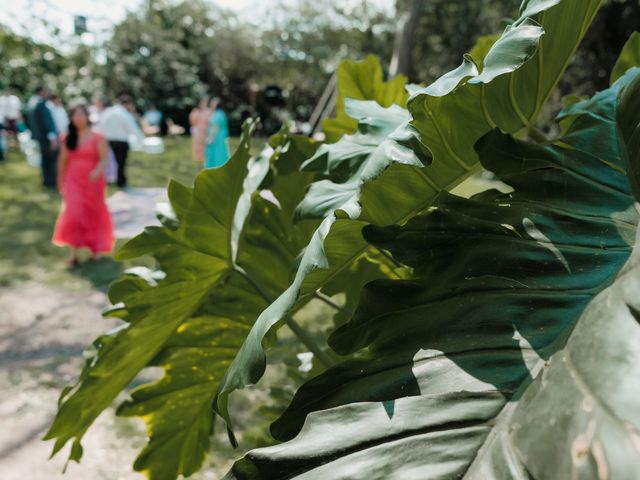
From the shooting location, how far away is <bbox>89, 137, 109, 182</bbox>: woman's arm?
585 centimetres

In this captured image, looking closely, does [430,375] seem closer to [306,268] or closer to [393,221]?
[306,268]

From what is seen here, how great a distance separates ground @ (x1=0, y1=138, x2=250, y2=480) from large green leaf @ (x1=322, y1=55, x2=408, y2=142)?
166 centimetres

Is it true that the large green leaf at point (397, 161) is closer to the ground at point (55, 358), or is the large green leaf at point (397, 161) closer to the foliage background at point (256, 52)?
the ground at point (55, 358)

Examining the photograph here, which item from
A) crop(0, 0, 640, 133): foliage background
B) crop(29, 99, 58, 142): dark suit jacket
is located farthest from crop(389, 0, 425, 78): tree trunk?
crop(29, 99, 58, 142): dark suit jacket

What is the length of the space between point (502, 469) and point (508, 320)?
0.21 metres

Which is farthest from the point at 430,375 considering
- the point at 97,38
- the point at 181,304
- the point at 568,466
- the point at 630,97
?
the point at 97,38

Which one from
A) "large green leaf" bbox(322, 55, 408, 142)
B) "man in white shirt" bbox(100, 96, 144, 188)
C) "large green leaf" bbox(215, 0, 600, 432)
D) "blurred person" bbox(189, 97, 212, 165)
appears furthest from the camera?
"blurred person" bbox(189, 97, 212, 165)

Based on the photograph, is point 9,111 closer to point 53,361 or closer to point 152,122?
point 152,122

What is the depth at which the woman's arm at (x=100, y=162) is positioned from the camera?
19.2 ft

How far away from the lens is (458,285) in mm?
717

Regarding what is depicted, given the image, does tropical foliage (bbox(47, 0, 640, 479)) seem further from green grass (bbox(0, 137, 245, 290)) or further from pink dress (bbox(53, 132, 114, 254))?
pink dress (bbox(53, 132, 114, 254))

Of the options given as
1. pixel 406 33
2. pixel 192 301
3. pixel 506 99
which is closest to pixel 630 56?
pixel 506 99

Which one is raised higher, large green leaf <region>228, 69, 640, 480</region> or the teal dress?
large green leaf <region>228, 69, 640, 480</region>

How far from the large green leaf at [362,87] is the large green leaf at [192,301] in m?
0.21
